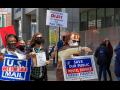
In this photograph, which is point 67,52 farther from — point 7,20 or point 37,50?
point 7,20

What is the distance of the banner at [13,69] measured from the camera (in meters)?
3.85

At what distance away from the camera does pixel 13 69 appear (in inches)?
153

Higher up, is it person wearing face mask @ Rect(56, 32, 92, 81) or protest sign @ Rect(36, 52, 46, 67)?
person wearing face mask @ Rect(56, 32, 92, 81)

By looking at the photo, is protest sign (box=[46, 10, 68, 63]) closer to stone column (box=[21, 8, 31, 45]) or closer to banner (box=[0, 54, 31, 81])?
banner (box=[0, 54, 31, 81])

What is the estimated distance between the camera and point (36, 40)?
201 inches

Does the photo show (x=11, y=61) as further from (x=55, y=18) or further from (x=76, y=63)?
(x=55, y=18)

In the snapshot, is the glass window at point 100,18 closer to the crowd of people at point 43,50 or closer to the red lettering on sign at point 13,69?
the crowd of people at point 43,50

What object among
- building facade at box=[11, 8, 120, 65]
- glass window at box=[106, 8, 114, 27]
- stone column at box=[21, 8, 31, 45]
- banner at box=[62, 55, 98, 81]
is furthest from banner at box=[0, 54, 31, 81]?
stone column at box=[21, 8, 31, 45]

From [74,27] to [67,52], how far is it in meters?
7.86

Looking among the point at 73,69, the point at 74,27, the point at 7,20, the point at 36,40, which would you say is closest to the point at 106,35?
the point at 74,27

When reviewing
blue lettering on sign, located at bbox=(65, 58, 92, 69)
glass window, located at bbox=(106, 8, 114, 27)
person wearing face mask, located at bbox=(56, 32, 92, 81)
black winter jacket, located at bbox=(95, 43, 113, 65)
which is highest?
glass window, located at bbox=(106, 8, 114, 27)

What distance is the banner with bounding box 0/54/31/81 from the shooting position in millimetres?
3846

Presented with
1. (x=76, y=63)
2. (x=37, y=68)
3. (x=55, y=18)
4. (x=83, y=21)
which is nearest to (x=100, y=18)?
(x=83, y=21)

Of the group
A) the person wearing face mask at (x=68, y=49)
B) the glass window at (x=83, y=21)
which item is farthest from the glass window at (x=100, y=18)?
the person wearing face mask at (x=68, y=49)
